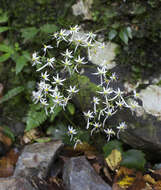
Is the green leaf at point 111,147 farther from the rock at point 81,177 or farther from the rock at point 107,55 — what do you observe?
the rock at point 107,55

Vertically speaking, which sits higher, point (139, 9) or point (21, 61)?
point (139, 9)

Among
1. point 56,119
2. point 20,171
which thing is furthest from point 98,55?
point 20,171

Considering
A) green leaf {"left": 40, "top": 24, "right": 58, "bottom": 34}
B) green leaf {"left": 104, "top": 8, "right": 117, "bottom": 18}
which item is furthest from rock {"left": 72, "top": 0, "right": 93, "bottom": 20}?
green leaf {"left": 40, "top": 24, "right": 58, "bottom": 34}

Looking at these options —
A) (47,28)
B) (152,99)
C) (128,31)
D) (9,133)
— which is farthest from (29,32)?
(152,99)

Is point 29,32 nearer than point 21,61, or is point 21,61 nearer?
point 21,61

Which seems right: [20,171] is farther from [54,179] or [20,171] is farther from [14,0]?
[14,0]

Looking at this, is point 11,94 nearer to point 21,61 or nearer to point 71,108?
point 21,61

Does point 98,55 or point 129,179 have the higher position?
point 98,55
